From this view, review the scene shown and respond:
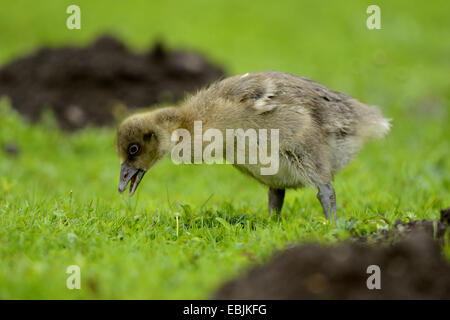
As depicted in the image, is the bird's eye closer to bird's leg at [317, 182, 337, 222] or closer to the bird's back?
the bird's back

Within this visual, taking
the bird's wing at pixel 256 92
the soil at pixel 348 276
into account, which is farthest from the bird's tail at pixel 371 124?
the soil at pixel 348 276

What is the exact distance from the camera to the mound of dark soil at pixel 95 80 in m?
12.4

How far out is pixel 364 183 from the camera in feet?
27.1

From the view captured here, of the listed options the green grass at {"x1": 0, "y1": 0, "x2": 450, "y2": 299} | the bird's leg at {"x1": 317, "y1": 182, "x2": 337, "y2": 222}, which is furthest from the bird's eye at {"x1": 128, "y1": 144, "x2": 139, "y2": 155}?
the bird's leg at {"x1": 317, "y1": 182, "x2": 337, "y2": 222}

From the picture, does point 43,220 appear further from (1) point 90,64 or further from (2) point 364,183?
(1) point 90,64

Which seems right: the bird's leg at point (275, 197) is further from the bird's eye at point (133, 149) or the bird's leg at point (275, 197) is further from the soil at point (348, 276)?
the soil at point (348, 276)

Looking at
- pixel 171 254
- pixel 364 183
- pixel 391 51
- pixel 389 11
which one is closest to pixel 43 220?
pixel 171 254

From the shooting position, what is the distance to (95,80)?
12.9m

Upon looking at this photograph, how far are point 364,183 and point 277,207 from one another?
89.8 inches

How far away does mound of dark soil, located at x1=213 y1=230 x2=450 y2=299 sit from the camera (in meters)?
3.55

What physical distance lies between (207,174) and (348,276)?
642 cm

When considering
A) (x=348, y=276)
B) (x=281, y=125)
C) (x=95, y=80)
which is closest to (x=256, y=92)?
(x=281, y=125)

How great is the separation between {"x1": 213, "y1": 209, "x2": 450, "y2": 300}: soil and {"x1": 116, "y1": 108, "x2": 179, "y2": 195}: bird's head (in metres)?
2.59

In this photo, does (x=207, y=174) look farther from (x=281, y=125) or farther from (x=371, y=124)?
(x=281, y=125)
